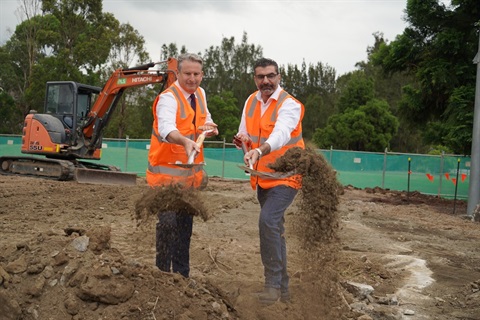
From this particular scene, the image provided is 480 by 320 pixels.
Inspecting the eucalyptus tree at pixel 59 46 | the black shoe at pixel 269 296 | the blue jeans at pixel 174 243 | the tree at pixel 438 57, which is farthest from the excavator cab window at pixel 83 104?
the eucalyptus tree at pixel 59 46

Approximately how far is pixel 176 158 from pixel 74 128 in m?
12.1

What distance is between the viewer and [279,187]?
4.62m

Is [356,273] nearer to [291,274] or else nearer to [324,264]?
[291,274]

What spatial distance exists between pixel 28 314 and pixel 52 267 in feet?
1.24

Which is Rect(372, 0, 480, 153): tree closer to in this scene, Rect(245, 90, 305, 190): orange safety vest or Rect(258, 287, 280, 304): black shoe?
Rect(245, 90, 305, 190): orange safety vest

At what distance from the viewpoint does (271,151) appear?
180 inches

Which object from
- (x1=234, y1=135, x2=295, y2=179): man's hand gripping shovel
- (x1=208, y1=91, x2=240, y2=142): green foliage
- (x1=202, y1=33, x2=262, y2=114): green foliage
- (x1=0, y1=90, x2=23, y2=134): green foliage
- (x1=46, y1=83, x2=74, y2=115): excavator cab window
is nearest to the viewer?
(x1=234, y1=135, x2=295, y2=179): man's hand gripping shovel

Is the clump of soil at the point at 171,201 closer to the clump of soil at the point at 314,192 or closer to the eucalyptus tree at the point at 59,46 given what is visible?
the clump of soil at the point at 314,192

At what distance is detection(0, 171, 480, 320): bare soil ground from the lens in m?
3.88

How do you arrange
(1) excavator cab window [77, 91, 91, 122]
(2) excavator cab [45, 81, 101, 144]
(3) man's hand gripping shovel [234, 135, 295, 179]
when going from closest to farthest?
1. (3) man's hand gripping shovel [234, 135, 295, 179]
2. (2) excavator cab [45, 81, 101, 144]
3. (1) excavator cab window [77, 91, 91, 122]

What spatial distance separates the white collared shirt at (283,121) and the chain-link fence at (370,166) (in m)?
14.8

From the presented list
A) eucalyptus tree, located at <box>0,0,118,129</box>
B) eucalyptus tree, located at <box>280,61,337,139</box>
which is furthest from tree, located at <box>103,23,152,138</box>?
eucalyptus tree, located at <box>280,61,337,139</box>

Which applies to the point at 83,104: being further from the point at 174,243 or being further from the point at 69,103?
the point at 174,243

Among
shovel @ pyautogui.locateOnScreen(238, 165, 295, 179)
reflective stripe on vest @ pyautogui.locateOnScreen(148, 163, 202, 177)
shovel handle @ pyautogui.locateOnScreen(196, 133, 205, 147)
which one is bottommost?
reflective stripe on vest @ pyautogui.locateOnScreen(148, 163, 202, 177)
